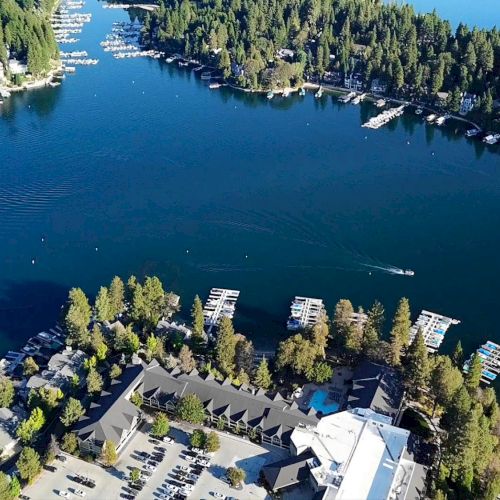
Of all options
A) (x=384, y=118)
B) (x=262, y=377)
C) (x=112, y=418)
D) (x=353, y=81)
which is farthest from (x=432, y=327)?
(x=353, y=81)

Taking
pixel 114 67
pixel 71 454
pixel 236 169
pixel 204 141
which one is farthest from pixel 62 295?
pixel 114 67

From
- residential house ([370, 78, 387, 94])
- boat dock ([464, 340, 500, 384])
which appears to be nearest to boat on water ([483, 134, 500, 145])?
residential house ([370, 78, 387, 94])

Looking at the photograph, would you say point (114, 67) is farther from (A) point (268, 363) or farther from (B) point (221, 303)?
(A) point (268, 363)

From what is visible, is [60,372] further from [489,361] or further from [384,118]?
[384,118]

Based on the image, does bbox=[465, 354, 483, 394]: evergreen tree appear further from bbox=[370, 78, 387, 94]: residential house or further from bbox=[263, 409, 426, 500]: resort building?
bbox=[370, 78, 387, 94]: residential house

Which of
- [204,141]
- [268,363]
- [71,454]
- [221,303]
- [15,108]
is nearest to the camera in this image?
[71,454]

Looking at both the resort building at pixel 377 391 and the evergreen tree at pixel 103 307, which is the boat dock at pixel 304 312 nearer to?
the resort building at pixel 377 391

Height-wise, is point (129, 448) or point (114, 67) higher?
point (114, 67)
